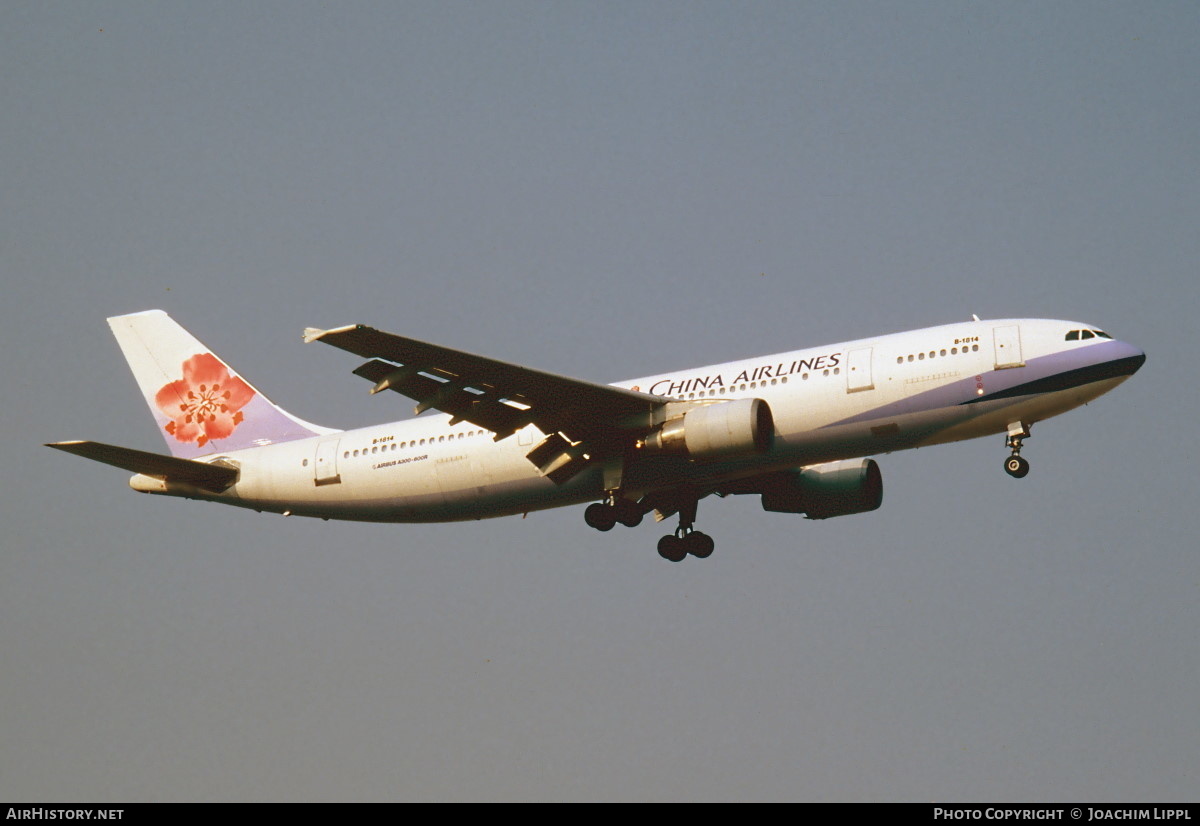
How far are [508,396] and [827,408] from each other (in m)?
7.26

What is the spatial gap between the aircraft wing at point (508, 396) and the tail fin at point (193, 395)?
751cm

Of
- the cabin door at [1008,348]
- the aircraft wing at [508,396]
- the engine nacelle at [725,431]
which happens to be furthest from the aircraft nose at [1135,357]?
the aircraft wing at [508,396]

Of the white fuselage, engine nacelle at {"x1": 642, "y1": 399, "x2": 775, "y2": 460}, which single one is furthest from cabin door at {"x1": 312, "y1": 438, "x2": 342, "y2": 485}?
engine nacelle at {"x1": 642, "y1": 399, "x2": 775, "y2": 460}

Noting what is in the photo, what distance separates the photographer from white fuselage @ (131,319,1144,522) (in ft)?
Result: 111

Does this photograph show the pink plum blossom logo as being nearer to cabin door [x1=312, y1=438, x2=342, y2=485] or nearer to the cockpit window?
cabin door [x1=312, y1=438, x2=342, y2=485]

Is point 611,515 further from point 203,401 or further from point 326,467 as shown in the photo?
point 203,401

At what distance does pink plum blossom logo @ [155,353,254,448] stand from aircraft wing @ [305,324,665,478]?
9.26 metres

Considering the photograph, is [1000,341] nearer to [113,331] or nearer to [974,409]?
[974,409]

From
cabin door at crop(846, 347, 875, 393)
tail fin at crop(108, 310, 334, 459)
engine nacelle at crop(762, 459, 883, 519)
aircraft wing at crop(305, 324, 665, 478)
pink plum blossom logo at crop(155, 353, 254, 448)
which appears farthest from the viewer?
pink plum blossom logo at crop(155, 353, 254, 448)

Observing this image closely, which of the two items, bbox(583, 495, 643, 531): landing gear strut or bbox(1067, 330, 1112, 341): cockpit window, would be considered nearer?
bbox(1067, 330, 1112, 341): cockpit window

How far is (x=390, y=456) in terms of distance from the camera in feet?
127
